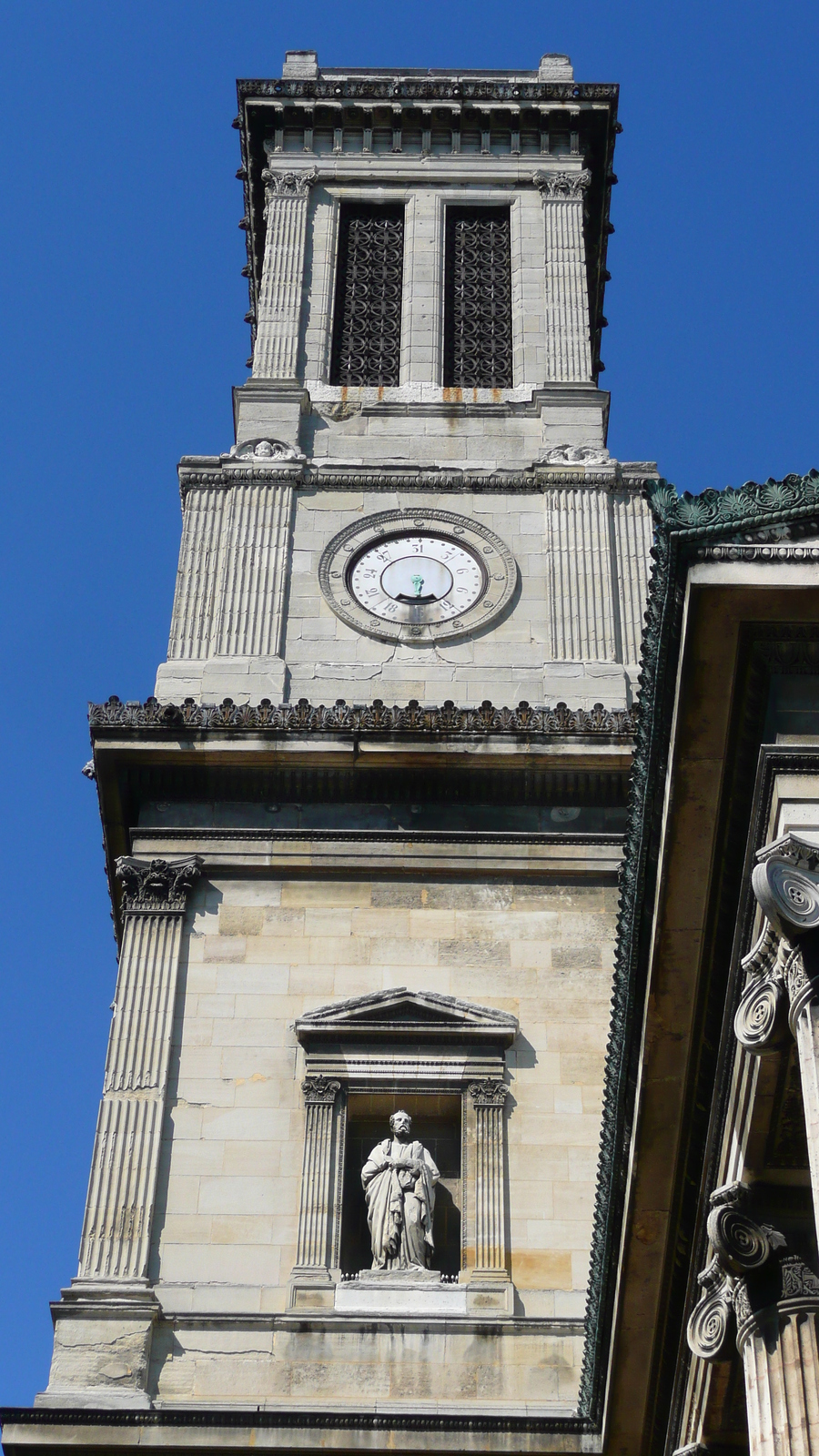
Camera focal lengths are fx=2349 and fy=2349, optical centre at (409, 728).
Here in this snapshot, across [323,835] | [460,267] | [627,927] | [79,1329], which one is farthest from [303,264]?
[627,927]

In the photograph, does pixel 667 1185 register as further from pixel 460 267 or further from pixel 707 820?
pixel 460 267

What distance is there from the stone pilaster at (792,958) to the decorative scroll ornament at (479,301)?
76.0ft

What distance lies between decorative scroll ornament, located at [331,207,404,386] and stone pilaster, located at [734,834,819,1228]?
23.4m

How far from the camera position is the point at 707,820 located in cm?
1714

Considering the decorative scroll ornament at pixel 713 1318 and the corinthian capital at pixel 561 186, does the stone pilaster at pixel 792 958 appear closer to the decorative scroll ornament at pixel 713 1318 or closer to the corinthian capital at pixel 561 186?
the decorative scroll ornament at pixel 713 1318

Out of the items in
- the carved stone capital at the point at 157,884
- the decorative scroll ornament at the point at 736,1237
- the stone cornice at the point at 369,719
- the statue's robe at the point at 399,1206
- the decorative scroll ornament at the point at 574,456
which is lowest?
the decorative scroll ornament at the point at 736,1237

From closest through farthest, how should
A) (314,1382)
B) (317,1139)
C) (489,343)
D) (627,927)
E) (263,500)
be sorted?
(627,927) → (314,1382) → (317,1139) → (263,500) → (489,343)

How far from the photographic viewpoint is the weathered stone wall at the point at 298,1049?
2595 cm

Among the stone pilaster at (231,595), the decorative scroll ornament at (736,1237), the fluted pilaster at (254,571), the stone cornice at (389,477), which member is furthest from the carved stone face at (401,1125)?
the stone cornice at (389,477)

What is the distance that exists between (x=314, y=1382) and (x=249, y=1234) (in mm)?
1962

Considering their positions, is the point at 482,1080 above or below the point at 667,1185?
above

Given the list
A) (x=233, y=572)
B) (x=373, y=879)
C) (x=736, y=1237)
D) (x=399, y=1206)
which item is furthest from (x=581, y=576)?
(x=736, y=1237)

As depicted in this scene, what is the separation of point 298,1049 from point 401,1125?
1680mm

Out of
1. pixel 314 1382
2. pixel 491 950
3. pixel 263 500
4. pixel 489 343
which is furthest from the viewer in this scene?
pixel 489 343
